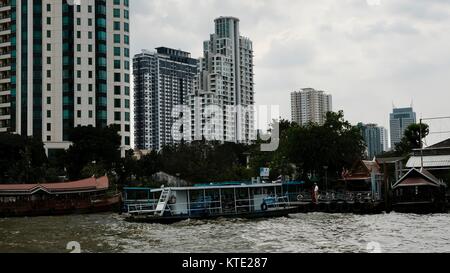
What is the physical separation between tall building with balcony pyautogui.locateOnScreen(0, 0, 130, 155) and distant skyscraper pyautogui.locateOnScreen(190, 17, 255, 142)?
7.70m

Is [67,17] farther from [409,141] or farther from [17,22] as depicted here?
[409,141]

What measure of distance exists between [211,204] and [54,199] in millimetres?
12619

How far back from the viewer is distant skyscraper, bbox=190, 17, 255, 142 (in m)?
53.1

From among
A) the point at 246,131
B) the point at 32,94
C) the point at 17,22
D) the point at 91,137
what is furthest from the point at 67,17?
the point at 246,131

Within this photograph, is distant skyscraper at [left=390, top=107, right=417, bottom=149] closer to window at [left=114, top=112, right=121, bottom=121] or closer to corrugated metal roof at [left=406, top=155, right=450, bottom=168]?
corrugated metal roof at [left=406, top=155, right=450, bottom=168]

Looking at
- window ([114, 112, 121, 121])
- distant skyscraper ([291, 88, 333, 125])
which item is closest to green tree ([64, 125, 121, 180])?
window ([114, 112, 121, 121])

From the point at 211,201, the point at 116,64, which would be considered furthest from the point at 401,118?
the point at 211,201

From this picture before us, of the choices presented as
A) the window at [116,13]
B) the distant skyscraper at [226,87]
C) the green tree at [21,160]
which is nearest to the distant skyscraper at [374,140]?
the distant skyscraper at [226,87]

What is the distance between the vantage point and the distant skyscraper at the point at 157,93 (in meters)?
67.5

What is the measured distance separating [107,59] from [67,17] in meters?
5.43

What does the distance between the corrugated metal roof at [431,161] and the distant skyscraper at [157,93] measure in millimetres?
34055

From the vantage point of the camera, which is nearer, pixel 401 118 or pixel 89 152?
pixel 89 152

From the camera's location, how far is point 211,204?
23.6 m

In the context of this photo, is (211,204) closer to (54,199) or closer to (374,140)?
(54,199)
